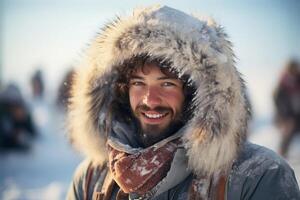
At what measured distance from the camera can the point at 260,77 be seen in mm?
4934

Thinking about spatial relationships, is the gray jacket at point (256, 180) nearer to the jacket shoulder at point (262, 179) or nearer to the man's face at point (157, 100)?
the jacket shoulder at point (262, 179)

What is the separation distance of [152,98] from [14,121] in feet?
11.6

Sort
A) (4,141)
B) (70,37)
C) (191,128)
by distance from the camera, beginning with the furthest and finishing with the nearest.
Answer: (4,141)
(70,37)
(191,128)

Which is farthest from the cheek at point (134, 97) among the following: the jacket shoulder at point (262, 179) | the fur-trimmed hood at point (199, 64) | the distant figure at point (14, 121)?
the distant figure at point (14, 121)

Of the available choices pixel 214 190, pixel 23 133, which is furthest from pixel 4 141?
pixel 214 190

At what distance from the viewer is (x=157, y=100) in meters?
1.86

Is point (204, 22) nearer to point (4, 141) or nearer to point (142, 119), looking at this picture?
point (142, 119)

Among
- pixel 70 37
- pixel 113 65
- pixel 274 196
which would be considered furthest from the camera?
pixel 70 37

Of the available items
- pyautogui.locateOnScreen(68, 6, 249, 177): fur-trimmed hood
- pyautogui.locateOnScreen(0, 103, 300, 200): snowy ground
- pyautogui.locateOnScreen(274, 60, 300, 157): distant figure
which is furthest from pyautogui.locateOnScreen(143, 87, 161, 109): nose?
pyautogui.locateOnScreen(274, 60, 300, 157): distant figure

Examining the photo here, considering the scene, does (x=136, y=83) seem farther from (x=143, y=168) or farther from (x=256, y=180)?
(x=256, y=180)

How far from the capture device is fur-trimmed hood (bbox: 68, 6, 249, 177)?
178 centimetres

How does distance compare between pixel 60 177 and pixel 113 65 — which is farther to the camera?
pixel 60 177

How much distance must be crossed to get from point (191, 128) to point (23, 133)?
373 centimetres

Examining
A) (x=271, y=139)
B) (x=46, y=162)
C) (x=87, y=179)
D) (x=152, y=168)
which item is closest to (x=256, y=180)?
(x=152, y=168)
